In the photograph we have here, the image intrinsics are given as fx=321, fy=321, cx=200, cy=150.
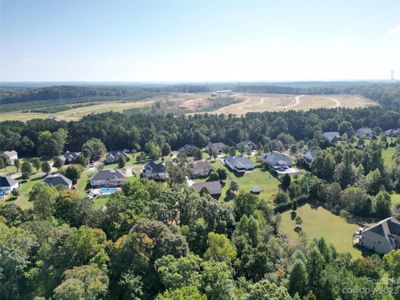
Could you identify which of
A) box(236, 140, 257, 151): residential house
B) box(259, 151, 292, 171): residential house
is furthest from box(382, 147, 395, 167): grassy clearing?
box(236, 140, 257, 151): residential house

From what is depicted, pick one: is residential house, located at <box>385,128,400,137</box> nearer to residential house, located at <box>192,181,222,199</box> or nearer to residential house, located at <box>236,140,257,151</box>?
residential house, located at <box>236,140,257,151</box>

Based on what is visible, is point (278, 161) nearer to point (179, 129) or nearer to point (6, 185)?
point (179, 129)

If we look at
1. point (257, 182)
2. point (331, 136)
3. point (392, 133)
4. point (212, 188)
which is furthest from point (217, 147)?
point (392, 133)

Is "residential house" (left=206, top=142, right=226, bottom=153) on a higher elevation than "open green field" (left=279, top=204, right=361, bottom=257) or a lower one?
higher

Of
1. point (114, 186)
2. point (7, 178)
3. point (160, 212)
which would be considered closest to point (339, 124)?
point (114, 186)

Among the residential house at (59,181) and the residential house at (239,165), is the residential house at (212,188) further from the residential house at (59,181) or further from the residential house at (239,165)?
the residential house at (59,181)

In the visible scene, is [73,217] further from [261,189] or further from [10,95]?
[10,95]
